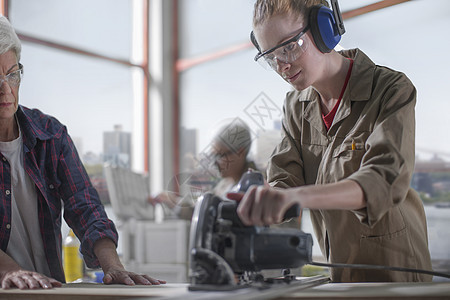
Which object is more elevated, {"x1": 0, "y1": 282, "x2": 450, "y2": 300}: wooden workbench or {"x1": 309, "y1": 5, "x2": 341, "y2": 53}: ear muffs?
{"x1": 309, "y1": 5, "x2": 341, "y2": 53}: ear muffs

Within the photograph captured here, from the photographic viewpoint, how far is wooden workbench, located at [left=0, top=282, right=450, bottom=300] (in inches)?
43.2

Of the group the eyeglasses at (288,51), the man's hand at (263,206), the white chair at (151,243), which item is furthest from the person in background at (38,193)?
the white chair at (151,243)

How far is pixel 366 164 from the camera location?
4.27ft

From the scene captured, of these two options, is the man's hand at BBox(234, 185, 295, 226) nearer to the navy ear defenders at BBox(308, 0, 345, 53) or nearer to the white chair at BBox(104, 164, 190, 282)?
the navy ear defenders at BBox(308, 0, 345, 53)

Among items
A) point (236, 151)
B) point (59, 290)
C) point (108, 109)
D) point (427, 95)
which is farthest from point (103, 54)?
point (59, 290)

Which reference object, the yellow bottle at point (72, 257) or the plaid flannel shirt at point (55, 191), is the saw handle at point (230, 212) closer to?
the plaid flannel shirt at point (55, 191)

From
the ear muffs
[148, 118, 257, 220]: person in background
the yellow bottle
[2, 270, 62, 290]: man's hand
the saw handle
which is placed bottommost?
the yellow bottle

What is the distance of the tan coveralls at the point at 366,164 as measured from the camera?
50.4 inches

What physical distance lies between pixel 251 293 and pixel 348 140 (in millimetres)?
587

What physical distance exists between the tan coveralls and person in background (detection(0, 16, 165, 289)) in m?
0.57

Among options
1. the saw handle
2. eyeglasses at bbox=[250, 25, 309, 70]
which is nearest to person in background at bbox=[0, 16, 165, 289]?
the saw handle

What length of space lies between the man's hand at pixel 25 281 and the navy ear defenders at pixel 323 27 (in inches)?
37.5

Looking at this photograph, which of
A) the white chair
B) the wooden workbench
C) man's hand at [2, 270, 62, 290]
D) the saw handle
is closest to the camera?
the wooden workbench

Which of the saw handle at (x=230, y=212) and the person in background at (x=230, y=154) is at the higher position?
the person in background at (x=230, y=154)
